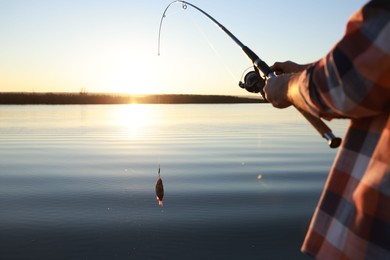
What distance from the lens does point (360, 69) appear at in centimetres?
160

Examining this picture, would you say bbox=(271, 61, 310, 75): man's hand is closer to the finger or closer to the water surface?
the finger

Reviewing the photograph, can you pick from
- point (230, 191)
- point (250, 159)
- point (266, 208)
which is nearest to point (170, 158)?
point (250, 159)

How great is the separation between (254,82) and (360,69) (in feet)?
5.47

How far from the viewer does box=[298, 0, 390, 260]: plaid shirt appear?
1.59m

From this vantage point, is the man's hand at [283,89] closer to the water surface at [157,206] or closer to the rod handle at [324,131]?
the rod handle at [324,131]

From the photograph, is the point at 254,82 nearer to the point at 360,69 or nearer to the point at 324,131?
the point at 324,131

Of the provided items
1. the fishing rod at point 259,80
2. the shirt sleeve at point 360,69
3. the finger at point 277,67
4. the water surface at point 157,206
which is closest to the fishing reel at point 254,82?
the fishing rod at point 259,80

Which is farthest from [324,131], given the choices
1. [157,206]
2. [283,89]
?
[157,206]

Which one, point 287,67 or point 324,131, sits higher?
point 287,67

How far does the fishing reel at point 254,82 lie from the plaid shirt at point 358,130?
1.27m

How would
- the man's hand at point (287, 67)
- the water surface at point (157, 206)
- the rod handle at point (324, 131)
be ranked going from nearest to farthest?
1. the rod handle at point (324, 131)
2. the man's hand at point (287, 67)
3. the water surface at point (157, 206)

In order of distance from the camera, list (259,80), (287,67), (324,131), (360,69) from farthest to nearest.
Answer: (259,80), (287,67), (324,131), (360,69)

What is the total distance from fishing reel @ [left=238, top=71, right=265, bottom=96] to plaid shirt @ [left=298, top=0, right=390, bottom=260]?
4.18ft

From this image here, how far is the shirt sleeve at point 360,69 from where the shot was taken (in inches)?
61.6
